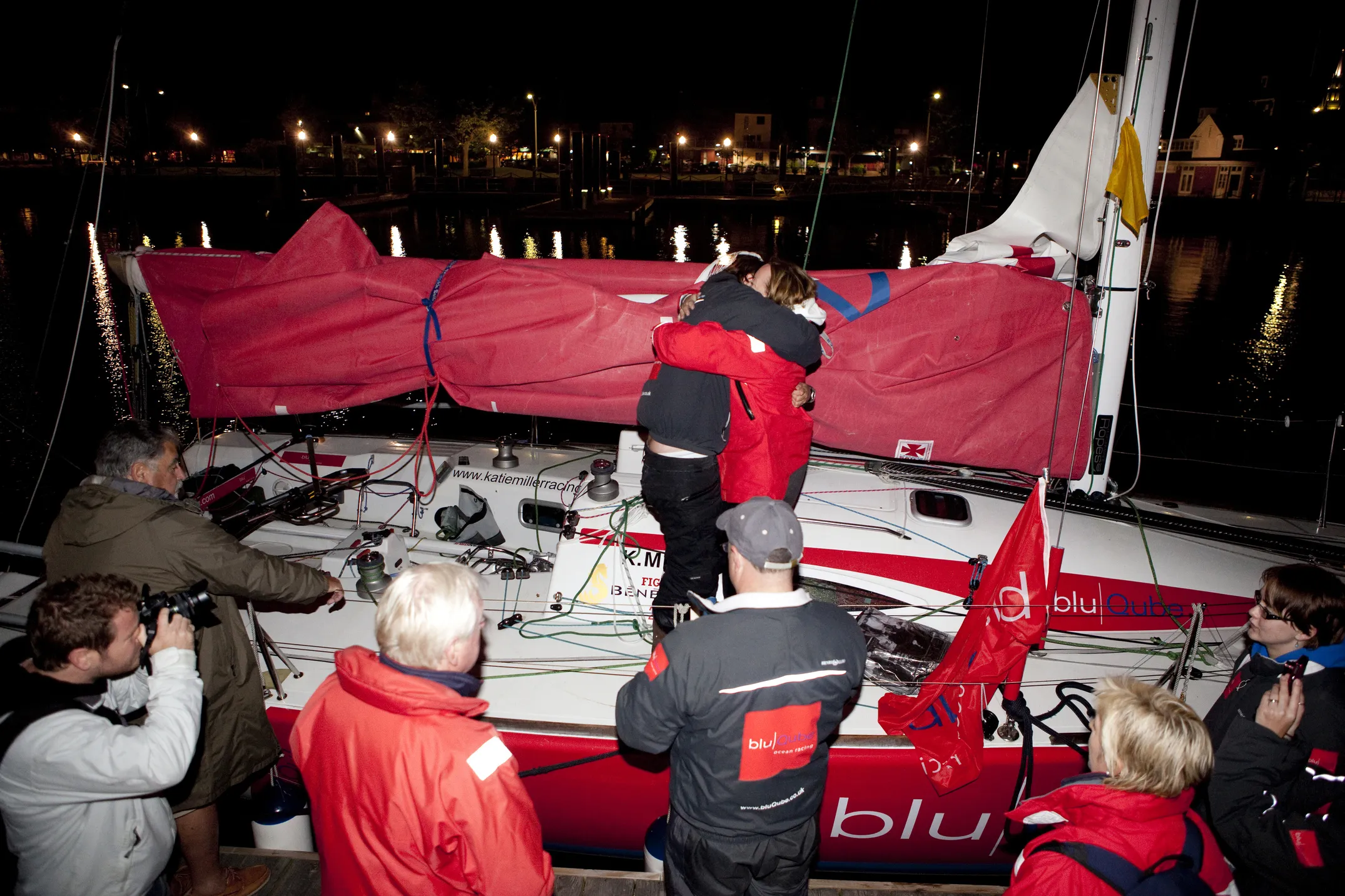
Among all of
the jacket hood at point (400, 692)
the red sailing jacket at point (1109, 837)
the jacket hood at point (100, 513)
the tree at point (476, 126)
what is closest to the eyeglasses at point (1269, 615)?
the red sailing jacket at point (1109, 837)

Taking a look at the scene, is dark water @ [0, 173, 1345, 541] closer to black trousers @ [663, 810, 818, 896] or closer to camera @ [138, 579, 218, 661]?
black trousers @ [663, 810, 818, 896]

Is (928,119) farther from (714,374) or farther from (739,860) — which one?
(739,860)

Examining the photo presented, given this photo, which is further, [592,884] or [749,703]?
[592,884]

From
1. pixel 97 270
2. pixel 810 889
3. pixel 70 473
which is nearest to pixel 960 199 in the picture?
pixel 97 270

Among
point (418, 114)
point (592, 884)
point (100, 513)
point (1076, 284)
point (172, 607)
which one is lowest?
point (592, 884)

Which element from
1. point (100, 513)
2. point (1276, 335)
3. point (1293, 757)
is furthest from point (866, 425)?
point (1276, 335)

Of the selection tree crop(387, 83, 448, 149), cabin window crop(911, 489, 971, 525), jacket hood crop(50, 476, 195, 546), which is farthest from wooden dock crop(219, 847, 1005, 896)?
tree crop(387, 83, 448, 149)

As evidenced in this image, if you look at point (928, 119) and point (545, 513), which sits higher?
point (928, 119)

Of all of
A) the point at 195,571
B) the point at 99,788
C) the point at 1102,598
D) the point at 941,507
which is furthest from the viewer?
the point at 941,507

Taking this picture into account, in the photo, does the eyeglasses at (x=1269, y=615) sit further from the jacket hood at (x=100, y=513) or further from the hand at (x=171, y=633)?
the jacket hood at (x=100, y=513)

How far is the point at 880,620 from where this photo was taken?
3594 millimetres

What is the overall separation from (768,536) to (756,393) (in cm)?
109

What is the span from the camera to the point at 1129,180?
3299 millimetres

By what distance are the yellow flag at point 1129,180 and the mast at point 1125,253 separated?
0.23ft
